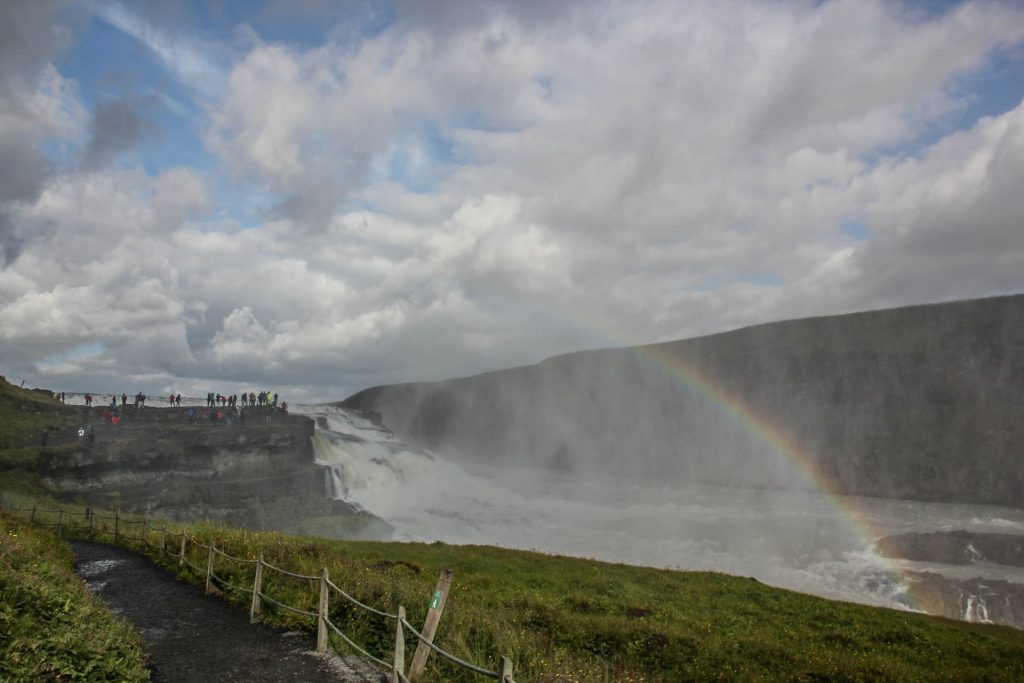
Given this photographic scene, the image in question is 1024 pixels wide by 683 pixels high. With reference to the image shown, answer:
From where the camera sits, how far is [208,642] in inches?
522

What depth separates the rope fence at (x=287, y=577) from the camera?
9729 mm

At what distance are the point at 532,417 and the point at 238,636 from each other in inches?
4868

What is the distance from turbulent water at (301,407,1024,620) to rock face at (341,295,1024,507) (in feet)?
34.9

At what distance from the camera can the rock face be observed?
293 feet

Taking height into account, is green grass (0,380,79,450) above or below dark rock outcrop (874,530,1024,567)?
above

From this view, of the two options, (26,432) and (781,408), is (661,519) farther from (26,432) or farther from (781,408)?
(26,432)

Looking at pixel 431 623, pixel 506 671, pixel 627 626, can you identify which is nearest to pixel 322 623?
pixel 431 623

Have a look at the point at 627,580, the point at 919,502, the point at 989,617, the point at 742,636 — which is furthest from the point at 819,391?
the point at 742,636

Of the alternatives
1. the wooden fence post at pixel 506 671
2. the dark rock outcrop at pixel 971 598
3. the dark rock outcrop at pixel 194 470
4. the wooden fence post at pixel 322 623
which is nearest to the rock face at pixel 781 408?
the dark rock outcrop at pixel 971 598

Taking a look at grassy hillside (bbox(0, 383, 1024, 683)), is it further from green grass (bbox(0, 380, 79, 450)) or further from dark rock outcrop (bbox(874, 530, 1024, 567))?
green grass (bbox(0, 380, 79, 450))

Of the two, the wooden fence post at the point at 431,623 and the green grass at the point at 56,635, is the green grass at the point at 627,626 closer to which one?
the wooden fence post at the point at 431,623

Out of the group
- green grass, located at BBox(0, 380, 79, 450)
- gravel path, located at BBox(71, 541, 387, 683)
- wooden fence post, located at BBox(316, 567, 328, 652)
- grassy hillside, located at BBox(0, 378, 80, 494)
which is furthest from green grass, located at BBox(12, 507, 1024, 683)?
green grass, located at BBox(0, 380, 79, 450)

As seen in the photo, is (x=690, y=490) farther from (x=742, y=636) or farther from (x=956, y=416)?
(x=742, y=636)

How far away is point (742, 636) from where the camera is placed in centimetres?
1938
